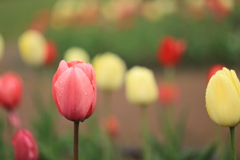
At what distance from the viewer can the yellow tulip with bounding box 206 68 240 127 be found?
1.57 ft

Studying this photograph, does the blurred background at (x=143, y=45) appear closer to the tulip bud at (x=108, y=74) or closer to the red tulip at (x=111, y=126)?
the red tulip at (x=111, y=126)

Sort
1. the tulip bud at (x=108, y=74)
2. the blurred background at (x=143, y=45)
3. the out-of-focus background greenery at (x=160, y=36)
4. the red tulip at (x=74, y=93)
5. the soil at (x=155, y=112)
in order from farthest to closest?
1. the out-of-focus background greenery at (x=160, y=36)
2. the blurred background at (x=143, y=45)
3. the soil at (x=155, y=112)
4. the tulip bud at (x=108, y=74)
5. the red tulip at (x=74, y=93)

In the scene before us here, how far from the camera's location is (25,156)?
1.90 feet

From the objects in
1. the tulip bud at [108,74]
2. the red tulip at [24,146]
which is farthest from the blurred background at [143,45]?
the red tulip at [24,146]

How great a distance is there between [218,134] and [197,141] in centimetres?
73

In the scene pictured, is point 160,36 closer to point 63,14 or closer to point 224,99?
point 63,14

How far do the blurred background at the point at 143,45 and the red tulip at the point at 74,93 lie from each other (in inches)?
30.5

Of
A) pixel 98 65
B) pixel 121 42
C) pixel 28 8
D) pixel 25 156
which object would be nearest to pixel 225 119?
pixel 25 156

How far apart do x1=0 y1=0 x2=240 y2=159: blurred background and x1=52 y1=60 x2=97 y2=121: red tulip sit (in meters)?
0.78

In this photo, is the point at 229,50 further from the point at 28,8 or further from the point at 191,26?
the point at 28,8

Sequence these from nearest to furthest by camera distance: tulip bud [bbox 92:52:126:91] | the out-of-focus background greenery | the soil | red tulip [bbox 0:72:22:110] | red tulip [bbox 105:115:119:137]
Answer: red tulip [bbox 0:72:22:110] < tulip bud [bbox 92:52:126:91] < red tulip [bbox 105:115:119:137] < the soil < the out-of-focus background greenery

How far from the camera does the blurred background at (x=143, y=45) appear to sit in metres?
1.88

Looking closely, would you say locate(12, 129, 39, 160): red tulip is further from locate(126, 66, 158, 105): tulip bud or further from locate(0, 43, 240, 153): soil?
locate(0, 43, 240, 153): soil

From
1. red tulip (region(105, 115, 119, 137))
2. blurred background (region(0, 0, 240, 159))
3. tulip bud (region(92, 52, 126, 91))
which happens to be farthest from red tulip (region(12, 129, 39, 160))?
blurred background (region(0, 0, 240, 159))
